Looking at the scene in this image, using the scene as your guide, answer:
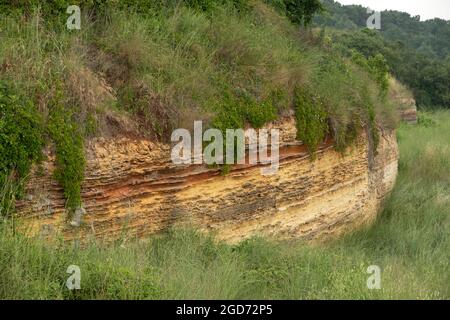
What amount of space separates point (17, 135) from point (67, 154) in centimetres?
51

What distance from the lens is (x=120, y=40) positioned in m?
6.77

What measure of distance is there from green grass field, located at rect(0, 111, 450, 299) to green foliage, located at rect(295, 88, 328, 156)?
1492mm

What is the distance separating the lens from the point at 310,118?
826 cm

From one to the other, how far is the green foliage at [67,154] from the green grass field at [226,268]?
0.56 metres

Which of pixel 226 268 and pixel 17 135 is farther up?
pixel 17 135

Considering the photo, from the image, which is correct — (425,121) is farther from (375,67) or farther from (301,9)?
(301,9)

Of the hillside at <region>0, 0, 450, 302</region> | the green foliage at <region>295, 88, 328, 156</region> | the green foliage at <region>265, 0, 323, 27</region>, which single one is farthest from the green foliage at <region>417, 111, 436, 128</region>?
the green foliage at <region>295, 88, 328, 156</region>

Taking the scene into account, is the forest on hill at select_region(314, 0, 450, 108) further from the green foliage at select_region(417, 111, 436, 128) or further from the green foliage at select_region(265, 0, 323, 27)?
the green foliage at select_region(265, 0, 323, 27)

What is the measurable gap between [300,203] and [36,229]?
4.16m

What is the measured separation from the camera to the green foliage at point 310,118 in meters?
8.09

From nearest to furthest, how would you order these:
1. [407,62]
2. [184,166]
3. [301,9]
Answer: [184,166]
[301,9]
[407,62]

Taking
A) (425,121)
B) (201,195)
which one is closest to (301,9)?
(201,195)
